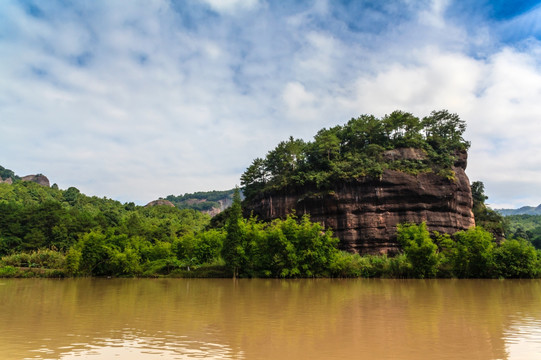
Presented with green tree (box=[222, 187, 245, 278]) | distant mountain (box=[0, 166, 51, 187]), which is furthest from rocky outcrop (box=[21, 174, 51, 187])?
green tree (box=[222, 187, 245, 278])

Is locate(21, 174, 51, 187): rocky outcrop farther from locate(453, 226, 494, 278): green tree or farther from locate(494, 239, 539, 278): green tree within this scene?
locate(494, 239, 539, 278): green tree

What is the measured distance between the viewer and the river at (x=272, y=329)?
725 cm

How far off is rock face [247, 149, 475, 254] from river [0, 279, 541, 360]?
942 inches

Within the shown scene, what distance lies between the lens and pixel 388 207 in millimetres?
40250

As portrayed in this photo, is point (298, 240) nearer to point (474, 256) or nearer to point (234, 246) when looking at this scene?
point (234, 246)

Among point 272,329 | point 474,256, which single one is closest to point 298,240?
point 474,256

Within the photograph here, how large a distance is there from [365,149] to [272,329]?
132 ft

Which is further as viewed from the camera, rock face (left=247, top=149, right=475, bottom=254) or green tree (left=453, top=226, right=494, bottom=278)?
rock face (left=247, top=149, right=475, bottom=254)

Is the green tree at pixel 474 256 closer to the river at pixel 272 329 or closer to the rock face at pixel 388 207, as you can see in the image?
the rock face at pixel 388 207

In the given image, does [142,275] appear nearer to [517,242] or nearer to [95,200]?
[517,242]

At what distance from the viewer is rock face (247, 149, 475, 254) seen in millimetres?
39250

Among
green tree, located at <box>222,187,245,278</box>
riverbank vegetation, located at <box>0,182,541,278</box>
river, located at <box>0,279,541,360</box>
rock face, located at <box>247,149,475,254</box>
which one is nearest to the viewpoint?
Result: river, located at <box>0,279,541,360</box>

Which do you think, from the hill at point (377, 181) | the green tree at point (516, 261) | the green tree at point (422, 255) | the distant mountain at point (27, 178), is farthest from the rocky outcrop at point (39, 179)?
the green tree at point (516, 261)

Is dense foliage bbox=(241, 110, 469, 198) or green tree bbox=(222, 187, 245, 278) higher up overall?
dense foliage bbox=(241, 110, 469, 198)
